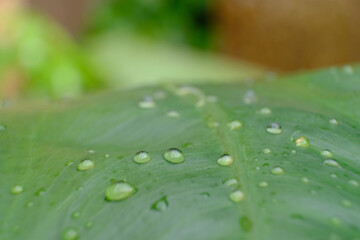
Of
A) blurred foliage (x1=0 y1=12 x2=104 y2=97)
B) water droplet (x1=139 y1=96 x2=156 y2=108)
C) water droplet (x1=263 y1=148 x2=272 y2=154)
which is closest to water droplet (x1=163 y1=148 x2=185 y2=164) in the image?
water droplet (x1=263 y1=148 x2=272 y2=154)

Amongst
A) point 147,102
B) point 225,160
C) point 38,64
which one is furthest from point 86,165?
point 38,64

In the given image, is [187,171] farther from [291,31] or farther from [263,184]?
[291,31]

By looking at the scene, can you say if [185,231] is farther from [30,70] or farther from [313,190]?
[30,70]

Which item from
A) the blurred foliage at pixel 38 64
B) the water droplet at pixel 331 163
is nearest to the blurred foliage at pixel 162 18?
the blurred foliage at pixel 38 64

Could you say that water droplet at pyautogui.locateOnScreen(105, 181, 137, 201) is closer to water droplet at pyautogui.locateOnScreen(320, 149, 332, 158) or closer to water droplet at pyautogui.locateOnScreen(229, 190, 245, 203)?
water droplet at pyautogui.locateOnScreen(229, 190, 245, 203)

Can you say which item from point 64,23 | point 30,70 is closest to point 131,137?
point 30,70
